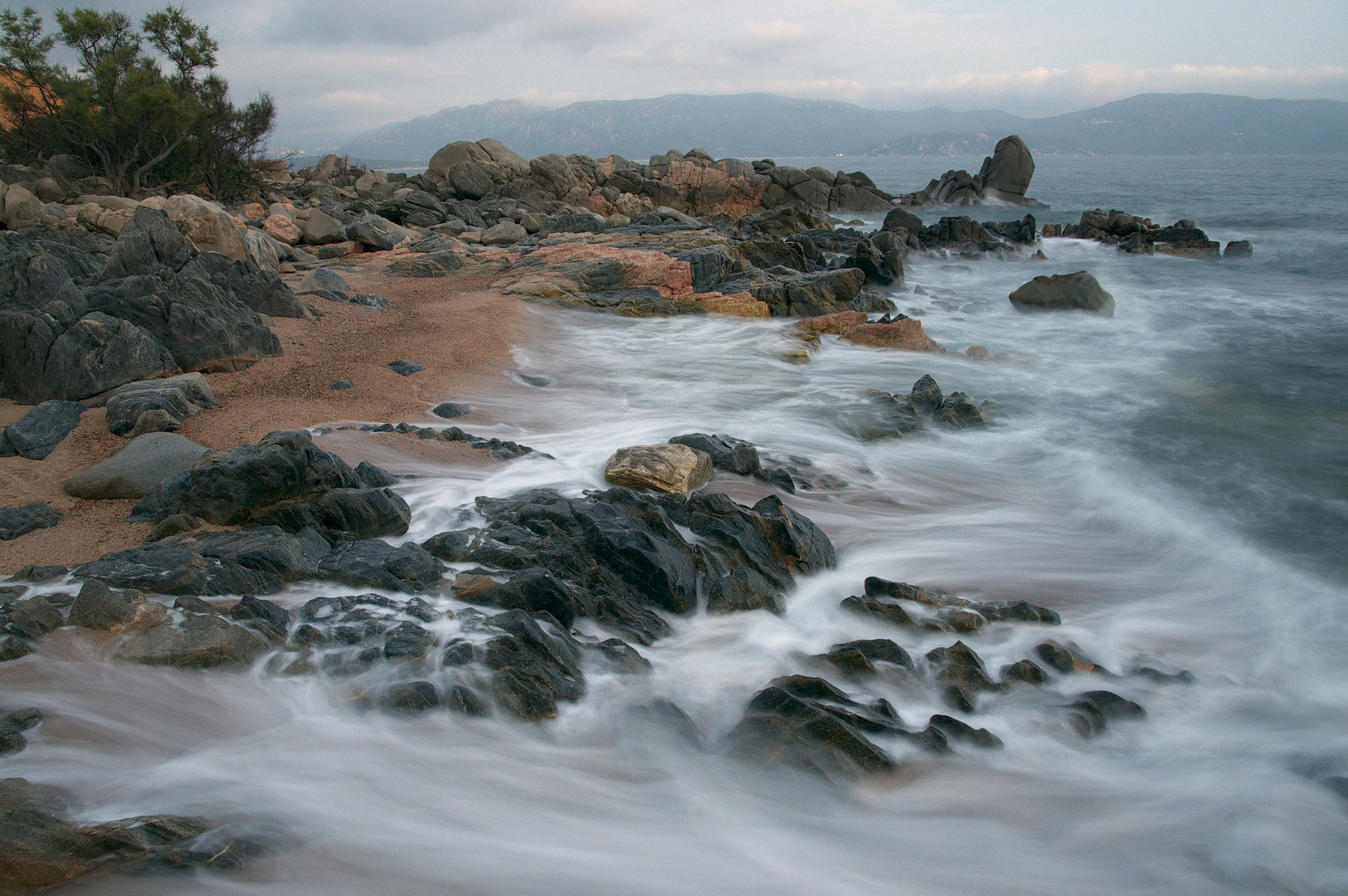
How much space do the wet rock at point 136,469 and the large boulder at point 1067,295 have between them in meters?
15.8

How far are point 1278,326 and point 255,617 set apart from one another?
18.3m

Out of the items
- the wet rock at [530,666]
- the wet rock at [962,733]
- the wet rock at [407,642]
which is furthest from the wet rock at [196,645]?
the wet rock at [962,733]

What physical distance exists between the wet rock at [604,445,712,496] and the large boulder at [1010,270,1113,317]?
502 inches

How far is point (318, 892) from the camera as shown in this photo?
2486 millimetres

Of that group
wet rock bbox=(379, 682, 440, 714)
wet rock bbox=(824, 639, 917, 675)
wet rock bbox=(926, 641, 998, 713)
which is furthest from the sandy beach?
wet rock bbox=(926, 641, 998, 713)

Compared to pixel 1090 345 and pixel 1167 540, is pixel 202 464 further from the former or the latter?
pixel 1090 345

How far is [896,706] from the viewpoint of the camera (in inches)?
159

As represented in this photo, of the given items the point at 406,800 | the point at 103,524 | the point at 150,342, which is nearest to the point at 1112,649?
the point at 406,800

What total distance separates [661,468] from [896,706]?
2709mm

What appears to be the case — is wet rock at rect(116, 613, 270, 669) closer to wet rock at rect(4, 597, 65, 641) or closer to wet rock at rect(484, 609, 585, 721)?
wet rock at rect(4, 597, 65, 641)

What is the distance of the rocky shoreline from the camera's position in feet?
11.6

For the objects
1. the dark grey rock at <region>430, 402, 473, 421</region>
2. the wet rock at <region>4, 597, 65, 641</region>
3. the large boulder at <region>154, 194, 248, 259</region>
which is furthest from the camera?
the large boulder at <region>154, 194, 248, 259</region>

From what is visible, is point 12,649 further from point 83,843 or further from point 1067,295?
point 1067,295

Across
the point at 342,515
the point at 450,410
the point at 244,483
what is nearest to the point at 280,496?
the point at 244,483
